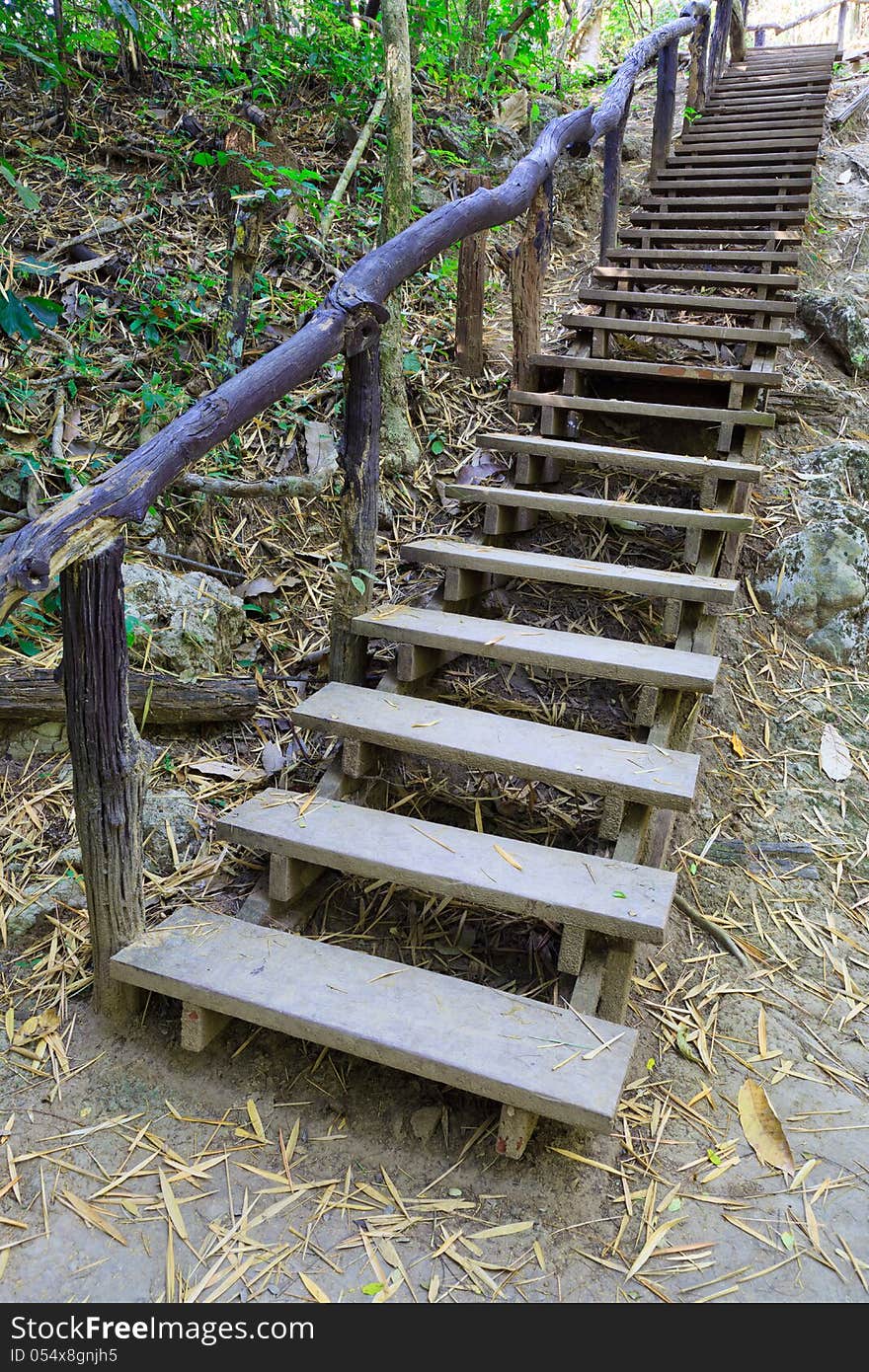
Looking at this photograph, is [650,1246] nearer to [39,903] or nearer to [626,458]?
[39,903]

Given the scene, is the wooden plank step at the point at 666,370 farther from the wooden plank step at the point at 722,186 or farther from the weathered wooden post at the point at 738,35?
the weathered wooden post at the point at 738,35

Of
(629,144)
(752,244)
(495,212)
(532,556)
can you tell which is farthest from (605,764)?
(629,144)

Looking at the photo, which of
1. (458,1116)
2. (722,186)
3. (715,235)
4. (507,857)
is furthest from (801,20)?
(458,1116)

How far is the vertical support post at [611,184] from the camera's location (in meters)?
4.94

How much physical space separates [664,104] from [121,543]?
6048 mm

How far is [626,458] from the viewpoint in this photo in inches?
132

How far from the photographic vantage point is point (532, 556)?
10.2 ft

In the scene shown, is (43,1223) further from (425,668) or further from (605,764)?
(425,668)

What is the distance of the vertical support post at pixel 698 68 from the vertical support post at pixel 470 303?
14.2 feet

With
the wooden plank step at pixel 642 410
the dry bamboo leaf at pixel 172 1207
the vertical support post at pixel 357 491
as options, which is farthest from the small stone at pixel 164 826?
the wooden plank step at pixel 642 410

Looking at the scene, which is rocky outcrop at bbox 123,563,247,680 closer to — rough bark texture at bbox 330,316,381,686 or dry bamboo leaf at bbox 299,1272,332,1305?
rough bark texture at bbox 330,316,381,686

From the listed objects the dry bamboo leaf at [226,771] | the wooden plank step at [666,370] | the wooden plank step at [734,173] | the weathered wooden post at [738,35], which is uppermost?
the weathered wooden post at [738,35]

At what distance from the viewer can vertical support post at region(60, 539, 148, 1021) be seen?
1907 millimetres

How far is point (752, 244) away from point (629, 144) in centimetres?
225
